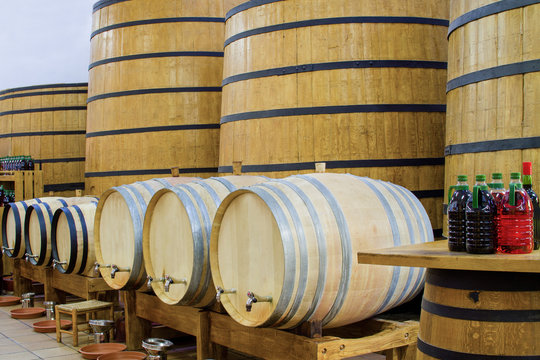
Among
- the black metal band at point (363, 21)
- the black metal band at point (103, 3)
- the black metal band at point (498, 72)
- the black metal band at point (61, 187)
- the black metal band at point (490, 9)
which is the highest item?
the black metal band at point (103, 3)

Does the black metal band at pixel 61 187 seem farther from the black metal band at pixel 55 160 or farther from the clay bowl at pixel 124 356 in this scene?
the clay bowl at pixel 124 356

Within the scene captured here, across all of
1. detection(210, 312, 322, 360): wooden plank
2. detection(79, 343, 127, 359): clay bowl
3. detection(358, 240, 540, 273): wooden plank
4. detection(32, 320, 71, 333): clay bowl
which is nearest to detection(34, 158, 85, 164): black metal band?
detection(32, 320, 71, 333): clay bowl

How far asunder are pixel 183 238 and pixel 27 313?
301 centimetres

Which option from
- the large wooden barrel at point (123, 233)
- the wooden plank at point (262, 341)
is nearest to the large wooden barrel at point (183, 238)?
the wooden plank at point (262, 341)

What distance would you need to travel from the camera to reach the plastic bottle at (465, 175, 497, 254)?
8.25 ft

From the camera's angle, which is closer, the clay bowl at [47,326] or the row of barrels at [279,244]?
the row of barrels at [279,244]

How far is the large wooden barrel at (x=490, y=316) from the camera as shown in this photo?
246 cm

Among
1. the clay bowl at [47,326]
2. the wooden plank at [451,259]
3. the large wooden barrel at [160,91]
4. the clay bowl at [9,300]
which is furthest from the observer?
the large wooden barrel at [160,91]

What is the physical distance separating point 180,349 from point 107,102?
12.3 feet

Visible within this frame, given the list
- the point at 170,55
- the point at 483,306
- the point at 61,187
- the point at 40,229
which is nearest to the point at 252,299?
the point at 483,306

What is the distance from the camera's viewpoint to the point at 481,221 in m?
2.56

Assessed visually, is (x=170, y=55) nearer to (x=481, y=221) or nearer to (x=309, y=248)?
(x=309, y=248)

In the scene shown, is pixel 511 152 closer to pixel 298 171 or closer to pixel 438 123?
pixel 438 123

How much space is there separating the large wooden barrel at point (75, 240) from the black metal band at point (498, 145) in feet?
10.9
